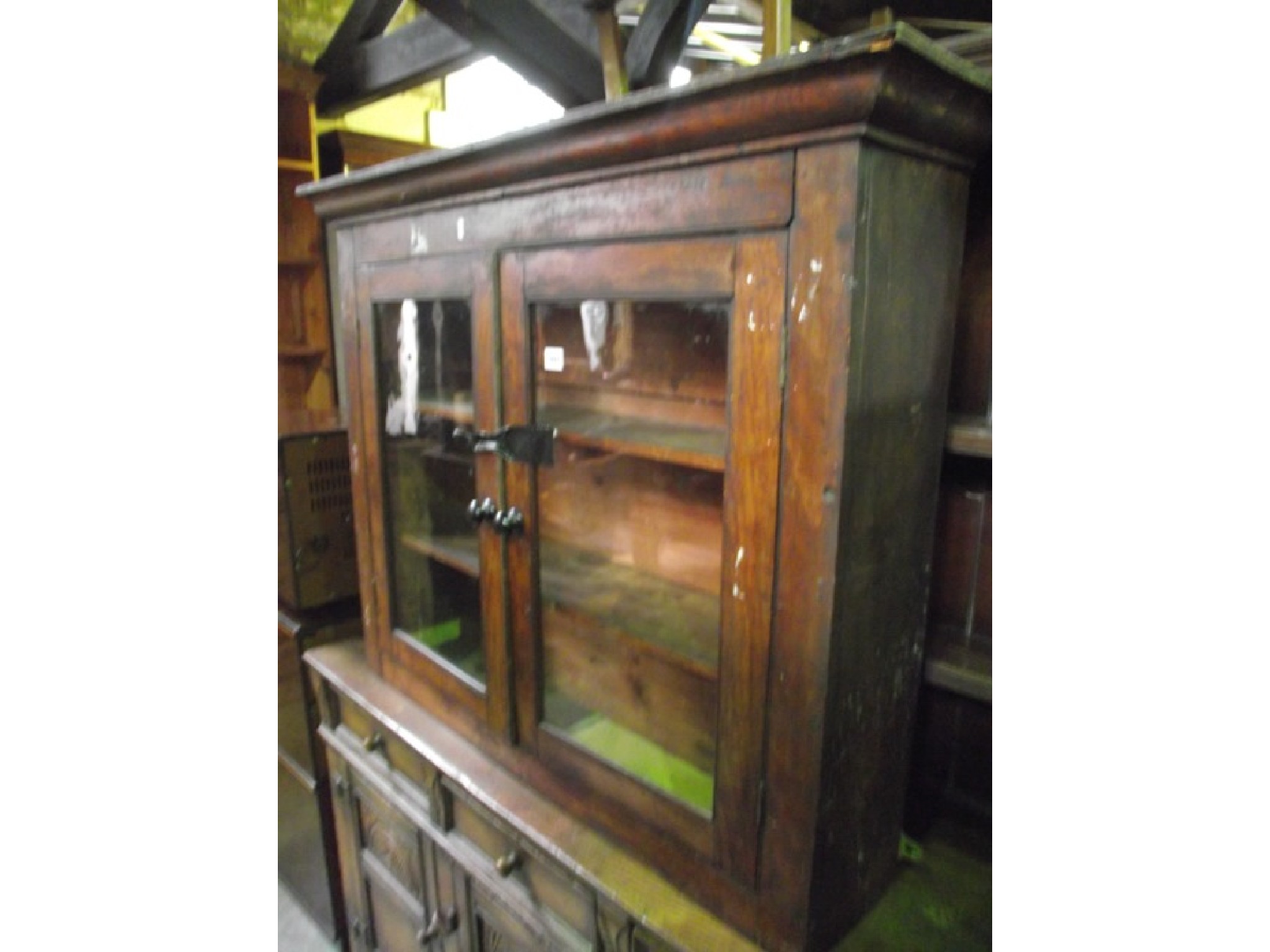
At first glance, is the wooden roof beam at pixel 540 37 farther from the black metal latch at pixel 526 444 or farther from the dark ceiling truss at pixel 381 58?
the black metal latch at pixel 526 444

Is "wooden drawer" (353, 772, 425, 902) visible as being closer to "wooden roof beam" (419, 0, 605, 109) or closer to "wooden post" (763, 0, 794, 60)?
"wooden post" (763, 0, 794, 60)

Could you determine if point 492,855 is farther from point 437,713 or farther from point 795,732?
point 795,732

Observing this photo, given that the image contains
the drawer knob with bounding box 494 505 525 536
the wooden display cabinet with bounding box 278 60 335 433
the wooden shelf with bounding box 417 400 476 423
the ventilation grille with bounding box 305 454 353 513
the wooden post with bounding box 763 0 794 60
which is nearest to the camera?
the wooden post with bounding box 763 0 794 60

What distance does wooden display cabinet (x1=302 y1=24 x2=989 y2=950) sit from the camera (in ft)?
2.30

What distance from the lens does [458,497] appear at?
134 cm

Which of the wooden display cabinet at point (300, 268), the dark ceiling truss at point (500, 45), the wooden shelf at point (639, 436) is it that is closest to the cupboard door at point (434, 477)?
the wooden shelf at point (639, 436)

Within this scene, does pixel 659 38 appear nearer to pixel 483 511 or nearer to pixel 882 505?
pixel 483 511

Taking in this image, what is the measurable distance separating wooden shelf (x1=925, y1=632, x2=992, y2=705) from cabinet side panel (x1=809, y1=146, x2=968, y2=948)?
0.09 ft

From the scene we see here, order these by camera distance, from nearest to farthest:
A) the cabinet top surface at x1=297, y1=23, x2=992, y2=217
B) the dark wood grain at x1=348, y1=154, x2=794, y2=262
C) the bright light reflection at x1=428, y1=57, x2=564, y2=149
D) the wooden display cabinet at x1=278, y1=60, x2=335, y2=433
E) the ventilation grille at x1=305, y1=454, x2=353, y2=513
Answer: the cabinet top surface at x1=297, y1=23, x2=992, y2=217
the dark wood grain at x1=348, y1=154, x2=794, y2=262
the ventilation grille at x1=305, y1=454, x2=353, y2=513
the wooden display cabinet at x1=278, y1=60, x2=335, y2=433
the bright light reflection at x1=428, y1=57, x2=564, y2=149

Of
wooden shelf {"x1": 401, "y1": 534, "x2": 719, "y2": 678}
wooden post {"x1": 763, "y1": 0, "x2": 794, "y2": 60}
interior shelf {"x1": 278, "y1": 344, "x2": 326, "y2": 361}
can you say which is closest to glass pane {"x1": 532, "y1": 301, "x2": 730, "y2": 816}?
wooden shelf {"x1": 401, "y1": 534, "x2": 719, "y2": 678}

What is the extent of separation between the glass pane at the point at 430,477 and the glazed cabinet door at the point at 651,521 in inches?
7.0

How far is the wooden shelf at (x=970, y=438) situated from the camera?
0.85m

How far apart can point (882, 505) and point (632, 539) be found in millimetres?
527
